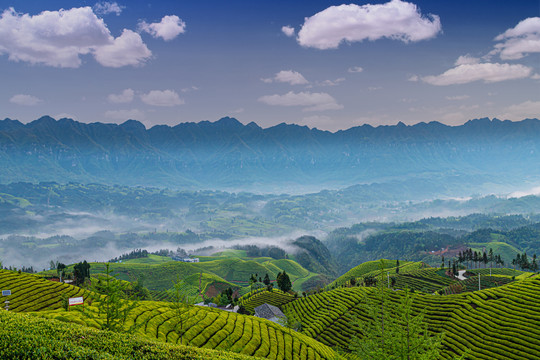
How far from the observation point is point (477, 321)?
8038cm

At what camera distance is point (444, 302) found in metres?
95.1

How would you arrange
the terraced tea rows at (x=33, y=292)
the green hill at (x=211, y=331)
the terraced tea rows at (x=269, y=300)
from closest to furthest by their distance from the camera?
1. the green hill at (x=211, y=331)
2. the terraced tea rows at (x=33, y=292)
3. the terraced tea rows at (x=269, y=300)

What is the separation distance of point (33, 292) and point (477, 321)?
113 m

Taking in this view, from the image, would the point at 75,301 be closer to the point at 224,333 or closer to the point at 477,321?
the point at 224,333

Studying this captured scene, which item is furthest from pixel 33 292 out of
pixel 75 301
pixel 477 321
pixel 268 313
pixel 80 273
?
pixel 477 321

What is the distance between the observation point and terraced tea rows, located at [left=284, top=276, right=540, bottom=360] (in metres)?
69.3

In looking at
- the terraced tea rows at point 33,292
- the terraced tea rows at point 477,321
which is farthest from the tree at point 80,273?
the terraced tea rows at point 477,321

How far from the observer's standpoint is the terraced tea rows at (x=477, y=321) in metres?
69.3

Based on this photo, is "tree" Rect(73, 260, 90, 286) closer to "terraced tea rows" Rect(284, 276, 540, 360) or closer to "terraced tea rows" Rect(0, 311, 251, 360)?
"terraced tea rows" Rect(284, 276, 540, 360)

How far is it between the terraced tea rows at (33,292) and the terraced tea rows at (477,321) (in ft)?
226

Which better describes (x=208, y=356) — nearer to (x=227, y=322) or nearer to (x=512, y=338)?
(x=227, y=322)

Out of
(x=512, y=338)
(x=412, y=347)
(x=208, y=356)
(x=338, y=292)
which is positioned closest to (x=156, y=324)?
(x=208, y=356)

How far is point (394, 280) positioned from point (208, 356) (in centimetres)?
14272

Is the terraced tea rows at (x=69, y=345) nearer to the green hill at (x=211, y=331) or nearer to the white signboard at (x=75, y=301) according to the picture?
the green hill at (x=211, y=331)
